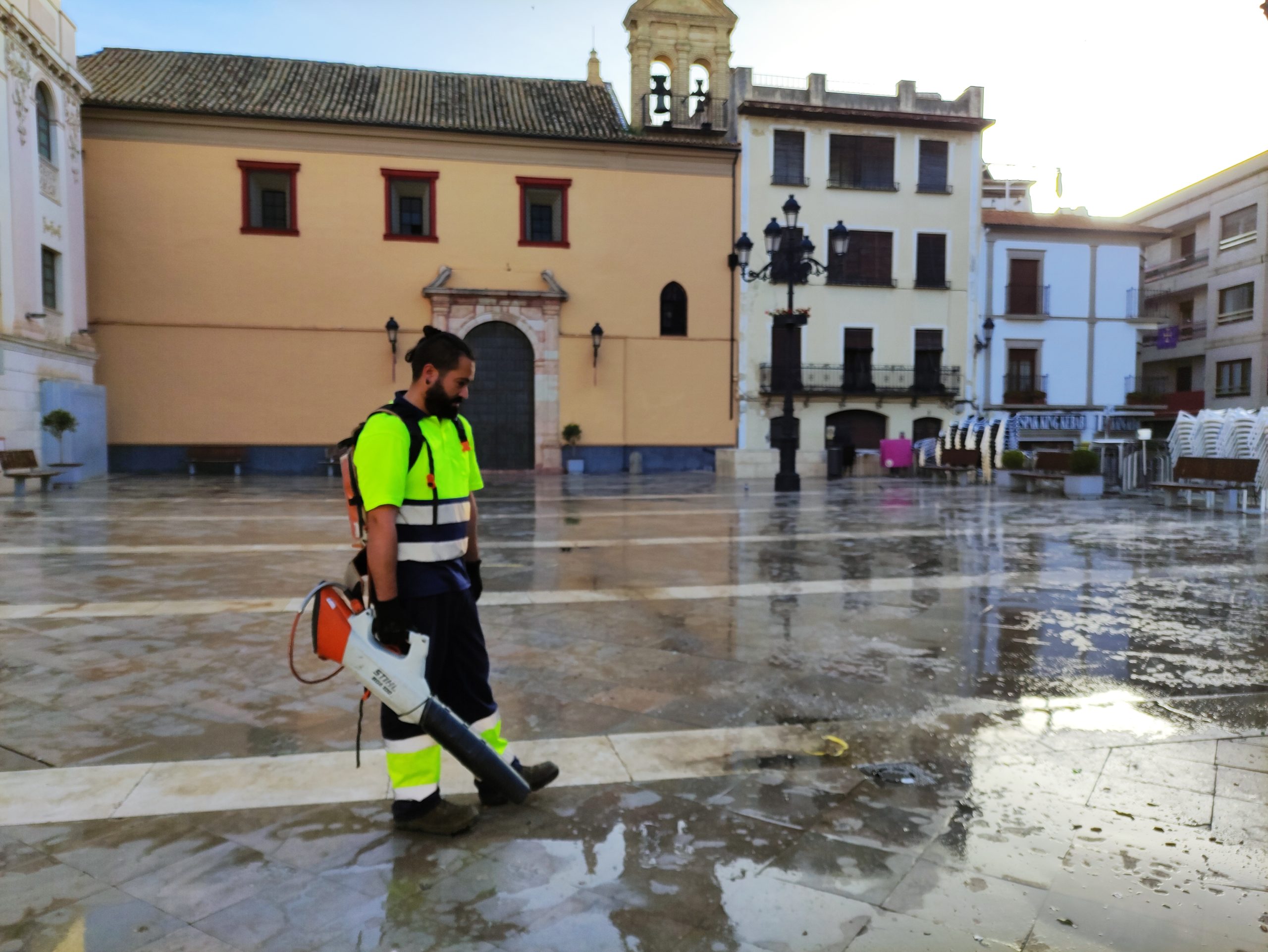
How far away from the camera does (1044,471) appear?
16.1m

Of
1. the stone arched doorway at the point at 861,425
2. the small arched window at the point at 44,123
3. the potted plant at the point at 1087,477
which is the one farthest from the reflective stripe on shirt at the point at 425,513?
the stone arched doorway at the point at 861,425

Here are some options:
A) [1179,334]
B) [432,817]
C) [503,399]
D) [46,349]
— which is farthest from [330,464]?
[1179,334]

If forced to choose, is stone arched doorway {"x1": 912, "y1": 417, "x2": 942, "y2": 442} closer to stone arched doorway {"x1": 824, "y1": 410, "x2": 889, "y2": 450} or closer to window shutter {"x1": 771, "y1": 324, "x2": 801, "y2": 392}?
stone arched doorway {"x1": 824, "y1": 410, "x2": 889, "y2": 450}

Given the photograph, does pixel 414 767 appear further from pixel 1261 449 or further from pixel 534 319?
pixel 534 319

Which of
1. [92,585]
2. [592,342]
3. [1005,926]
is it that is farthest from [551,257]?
[1005,926]

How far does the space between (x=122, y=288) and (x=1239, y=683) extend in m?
24.5

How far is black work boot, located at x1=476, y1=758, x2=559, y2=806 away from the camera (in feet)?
9.46

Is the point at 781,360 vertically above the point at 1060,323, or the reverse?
the point at 1060,323

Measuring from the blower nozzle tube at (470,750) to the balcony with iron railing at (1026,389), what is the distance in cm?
2778

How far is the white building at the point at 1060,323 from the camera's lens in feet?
90.1

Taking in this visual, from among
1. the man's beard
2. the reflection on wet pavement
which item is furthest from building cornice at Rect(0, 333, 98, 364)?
the man's beard

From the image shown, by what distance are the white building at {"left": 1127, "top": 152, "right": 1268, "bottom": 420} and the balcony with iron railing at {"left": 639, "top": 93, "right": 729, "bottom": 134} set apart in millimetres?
15957

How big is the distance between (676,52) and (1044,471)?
18.1 metres

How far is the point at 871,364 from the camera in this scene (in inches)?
1042
